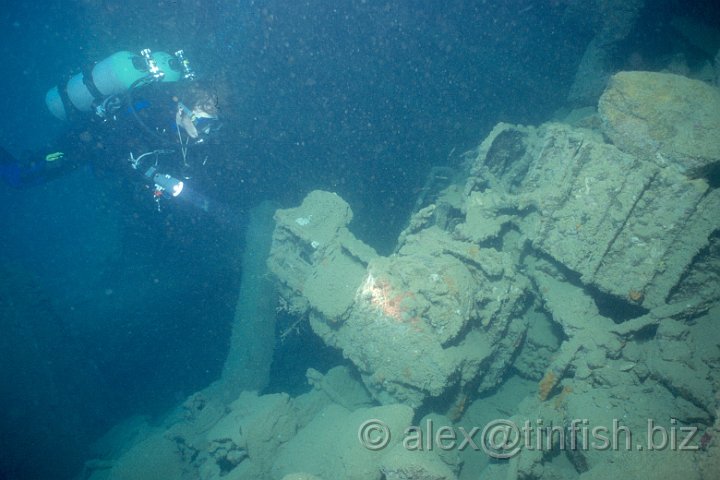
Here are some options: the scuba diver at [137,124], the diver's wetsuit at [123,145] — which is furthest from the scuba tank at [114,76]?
the diver's wetsuit at [123,145]

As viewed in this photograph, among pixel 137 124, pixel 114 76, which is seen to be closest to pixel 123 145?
pixel 137 124

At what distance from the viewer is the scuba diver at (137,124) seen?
605 cm

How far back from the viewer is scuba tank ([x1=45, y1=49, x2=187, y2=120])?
676 cm

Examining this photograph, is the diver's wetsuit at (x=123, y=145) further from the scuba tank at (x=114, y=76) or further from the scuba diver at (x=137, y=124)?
the scuba tank at (x=114, y=76)

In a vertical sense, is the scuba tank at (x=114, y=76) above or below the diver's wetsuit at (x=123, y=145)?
above

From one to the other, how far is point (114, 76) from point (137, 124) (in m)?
1.63

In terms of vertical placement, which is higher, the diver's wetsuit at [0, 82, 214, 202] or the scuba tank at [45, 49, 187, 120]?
the scuba tank at [45, 49, 187, 120]

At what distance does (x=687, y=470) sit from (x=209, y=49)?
16.2m

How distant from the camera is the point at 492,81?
29.5 feet

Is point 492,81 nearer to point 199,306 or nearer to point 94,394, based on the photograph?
point 199,306

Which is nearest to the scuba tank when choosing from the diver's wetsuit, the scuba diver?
the scuba diver

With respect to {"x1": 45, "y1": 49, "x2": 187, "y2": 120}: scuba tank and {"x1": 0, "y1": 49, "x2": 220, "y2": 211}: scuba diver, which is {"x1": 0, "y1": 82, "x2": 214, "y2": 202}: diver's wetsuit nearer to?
{"x1": 0, "y1": 49, "x2": 220, "y2": 211}: scuba diver

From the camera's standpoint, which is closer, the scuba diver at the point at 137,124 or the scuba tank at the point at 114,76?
the scuba diver at the point at 137,124

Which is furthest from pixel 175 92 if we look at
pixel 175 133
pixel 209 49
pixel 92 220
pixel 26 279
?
pixel 92 220
